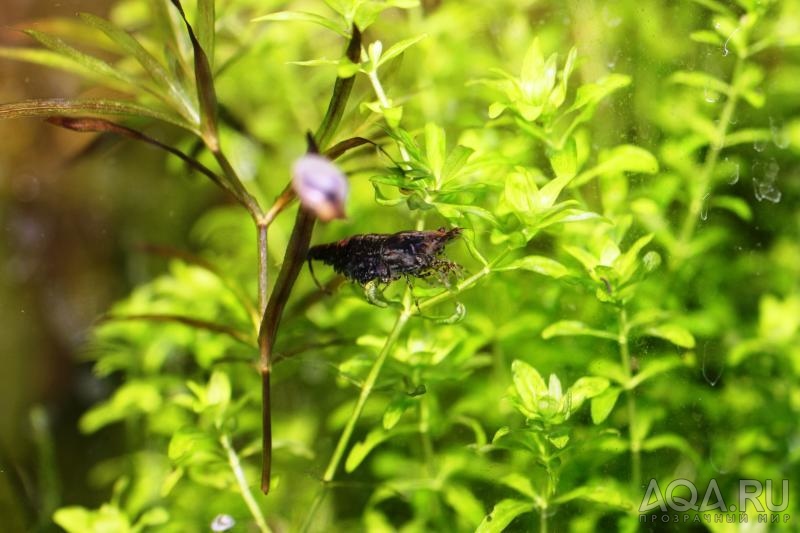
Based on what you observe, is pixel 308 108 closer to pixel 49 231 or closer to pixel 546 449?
pixel 49 231

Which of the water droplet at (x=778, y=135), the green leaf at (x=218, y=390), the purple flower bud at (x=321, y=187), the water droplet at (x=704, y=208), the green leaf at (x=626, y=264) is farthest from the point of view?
the water droplet at (x=778, y=135)

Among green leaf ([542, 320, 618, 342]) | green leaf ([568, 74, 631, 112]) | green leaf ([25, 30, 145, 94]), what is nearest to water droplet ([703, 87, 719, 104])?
green leaf ([568, 74, 631, 112])

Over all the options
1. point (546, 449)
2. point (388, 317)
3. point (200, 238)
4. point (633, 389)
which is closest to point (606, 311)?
point (633, 389)

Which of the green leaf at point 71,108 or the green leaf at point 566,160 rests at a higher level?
the green leaf at point 71,108

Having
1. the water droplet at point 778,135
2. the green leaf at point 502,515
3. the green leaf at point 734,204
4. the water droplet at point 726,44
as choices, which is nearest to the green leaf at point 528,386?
the green leaf at point 502,515

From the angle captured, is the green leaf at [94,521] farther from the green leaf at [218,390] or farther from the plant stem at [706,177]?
the plant stem at [706,177]

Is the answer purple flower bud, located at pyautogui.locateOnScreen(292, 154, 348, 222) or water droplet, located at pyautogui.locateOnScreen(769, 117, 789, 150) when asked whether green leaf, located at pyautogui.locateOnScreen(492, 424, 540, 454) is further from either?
water droplet, located at pyautogui.locateOnScreen(769, 117, 789, 150)

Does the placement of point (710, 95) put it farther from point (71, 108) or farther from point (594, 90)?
point (71, 108)
